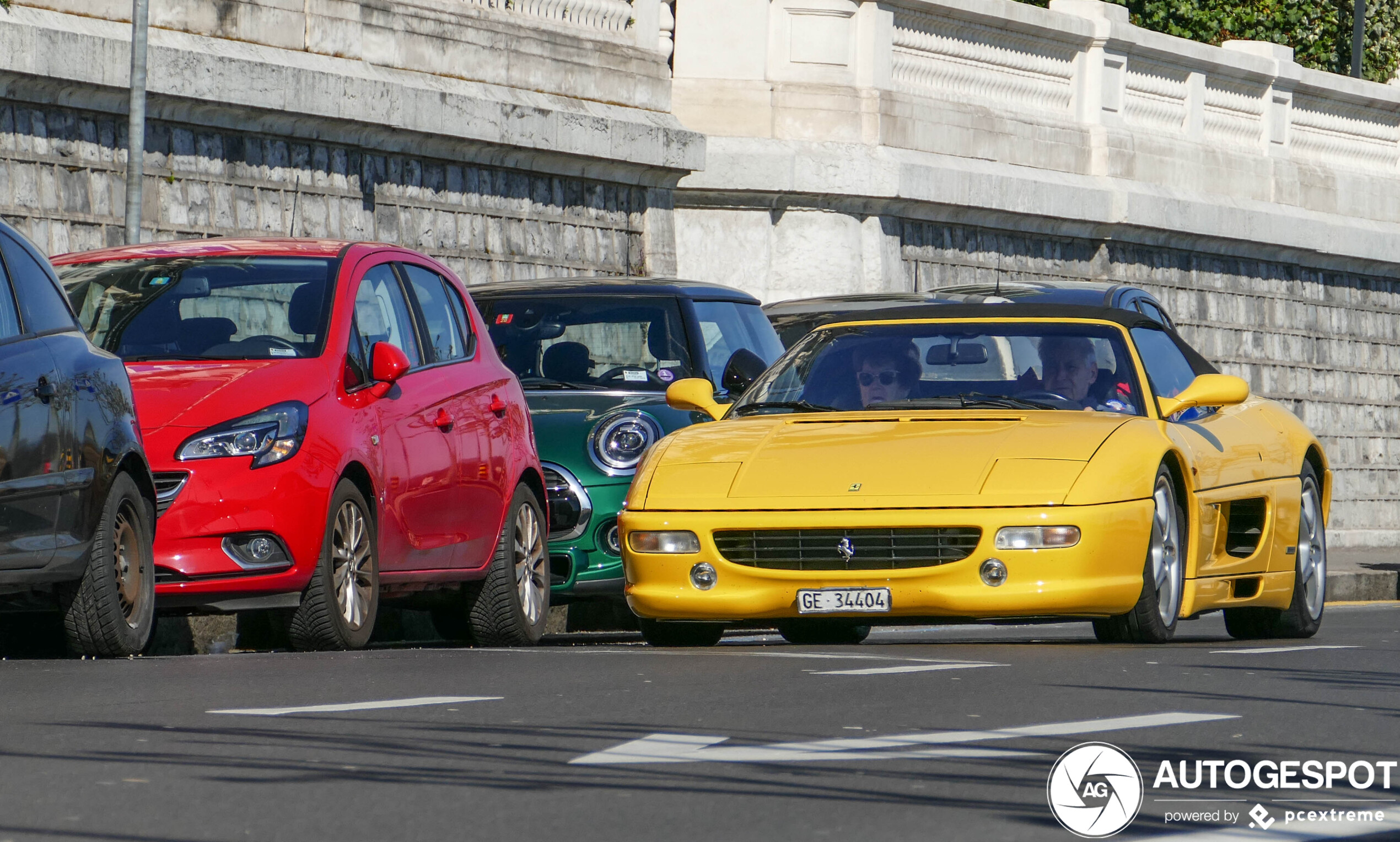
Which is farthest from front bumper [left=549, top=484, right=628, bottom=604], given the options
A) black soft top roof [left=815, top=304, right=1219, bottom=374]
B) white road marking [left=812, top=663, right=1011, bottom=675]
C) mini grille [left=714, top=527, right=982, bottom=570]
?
white road marking [left=812, top=663, right=1011, bottom=675]

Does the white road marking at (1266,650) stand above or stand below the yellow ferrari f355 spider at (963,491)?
below

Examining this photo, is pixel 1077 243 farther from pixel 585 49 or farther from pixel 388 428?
pixel 388 428

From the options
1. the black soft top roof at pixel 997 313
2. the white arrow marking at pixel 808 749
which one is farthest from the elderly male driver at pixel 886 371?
the white arrow marking at pixel 808 749

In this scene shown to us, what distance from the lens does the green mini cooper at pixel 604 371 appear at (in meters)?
12.5

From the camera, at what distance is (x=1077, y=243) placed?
26531 mm

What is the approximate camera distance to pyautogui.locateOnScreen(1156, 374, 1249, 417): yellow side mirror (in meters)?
10.8

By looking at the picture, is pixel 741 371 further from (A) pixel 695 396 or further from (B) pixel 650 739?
(B) pixel 650 739

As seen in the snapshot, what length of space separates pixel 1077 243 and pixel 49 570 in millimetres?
18726

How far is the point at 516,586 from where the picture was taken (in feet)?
37.8

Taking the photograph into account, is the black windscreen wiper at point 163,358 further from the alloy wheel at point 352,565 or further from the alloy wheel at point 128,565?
the alloy wheel at point 128,565

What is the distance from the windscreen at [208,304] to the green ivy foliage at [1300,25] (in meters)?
26.7

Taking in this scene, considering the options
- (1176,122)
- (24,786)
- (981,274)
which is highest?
(1176,122)

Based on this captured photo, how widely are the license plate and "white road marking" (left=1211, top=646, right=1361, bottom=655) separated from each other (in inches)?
49.4

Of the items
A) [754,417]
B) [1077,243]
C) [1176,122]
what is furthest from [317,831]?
[1176,122]
